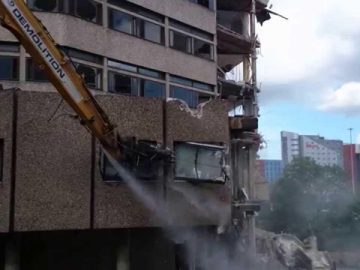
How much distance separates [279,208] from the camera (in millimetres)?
56750

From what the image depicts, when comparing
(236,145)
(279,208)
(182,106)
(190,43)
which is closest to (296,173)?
(279,208)

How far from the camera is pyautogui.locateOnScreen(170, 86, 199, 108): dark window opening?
23223mm

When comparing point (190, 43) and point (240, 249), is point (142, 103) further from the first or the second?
point (190, 43)

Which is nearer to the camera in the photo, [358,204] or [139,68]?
[139,68]

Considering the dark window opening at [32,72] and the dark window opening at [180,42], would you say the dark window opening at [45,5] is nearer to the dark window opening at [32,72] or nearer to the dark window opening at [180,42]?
the dark window opening at [32,72]

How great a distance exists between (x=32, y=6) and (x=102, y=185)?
8.55 meters

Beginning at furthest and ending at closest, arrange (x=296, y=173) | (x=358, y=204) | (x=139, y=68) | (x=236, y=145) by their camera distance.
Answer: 1. (x=296, y=173)
2. (x=358, y=204)
3. (x=139, y=68)
4. (x=236, y=145)

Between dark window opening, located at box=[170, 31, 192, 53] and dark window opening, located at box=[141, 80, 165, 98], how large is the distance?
2033 mm

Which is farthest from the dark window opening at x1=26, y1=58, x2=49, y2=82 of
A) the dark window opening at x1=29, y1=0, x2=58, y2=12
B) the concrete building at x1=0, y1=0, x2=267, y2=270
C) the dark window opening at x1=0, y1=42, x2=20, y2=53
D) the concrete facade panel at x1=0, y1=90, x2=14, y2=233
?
the concrete facade panel at x1=0, y1=90, x2=14, y2=233

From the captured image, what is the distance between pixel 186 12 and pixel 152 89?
4425 mm

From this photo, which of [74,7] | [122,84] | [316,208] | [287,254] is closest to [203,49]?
[122,84]

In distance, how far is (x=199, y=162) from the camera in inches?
519

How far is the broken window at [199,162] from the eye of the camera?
12.9m

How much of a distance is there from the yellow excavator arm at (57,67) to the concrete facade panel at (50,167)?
0.52 m
